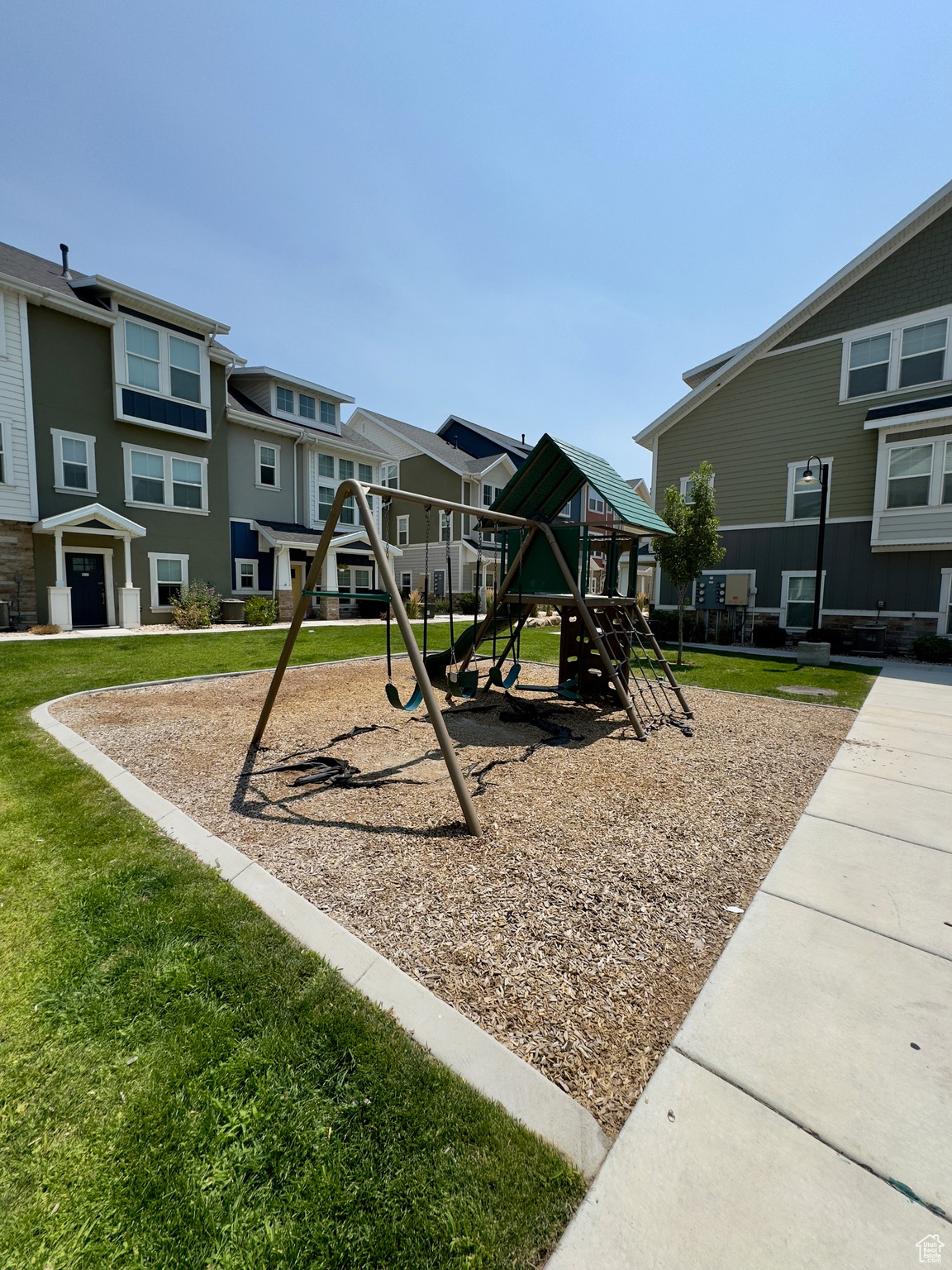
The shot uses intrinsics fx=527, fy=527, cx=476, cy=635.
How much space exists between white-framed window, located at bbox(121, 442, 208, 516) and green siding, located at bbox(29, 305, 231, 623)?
22 centimetres

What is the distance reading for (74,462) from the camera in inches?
675

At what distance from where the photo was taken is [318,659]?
12.4 m

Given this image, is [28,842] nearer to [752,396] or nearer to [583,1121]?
[583,1121]

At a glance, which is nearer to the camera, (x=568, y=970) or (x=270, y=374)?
(x=568, y=970)

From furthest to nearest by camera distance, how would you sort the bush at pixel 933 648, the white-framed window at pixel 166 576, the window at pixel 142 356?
the white-framed window at pixel 166 576, the window at pixel 142 356, the bush at pixel 933 648

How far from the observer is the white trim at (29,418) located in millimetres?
15812

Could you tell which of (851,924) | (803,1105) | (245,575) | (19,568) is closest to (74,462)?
(19,568)

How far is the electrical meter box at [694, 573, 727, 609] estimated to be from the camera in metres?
18.5

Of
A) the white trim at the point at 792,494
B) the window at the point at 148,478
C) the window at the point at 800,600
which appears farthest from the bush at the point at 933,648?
the window at the point at 148,478

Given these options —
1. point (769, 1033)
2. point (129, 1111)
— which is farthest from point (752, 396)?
point (129, 1111)

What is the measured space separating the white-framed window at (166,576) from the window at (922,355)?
79.8 ft

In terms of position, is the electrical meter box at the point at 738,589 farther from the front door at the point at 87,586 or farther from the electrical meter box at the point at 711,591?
the front door at the point at 87,586

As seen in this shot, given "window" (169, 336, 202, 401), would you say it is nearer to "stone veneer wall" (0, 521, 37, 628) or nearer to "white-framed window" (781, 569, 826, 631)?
"stone veneer wall" (0, 521, 37, 628)

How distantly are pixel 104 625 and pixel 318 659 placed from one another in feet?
34.2
